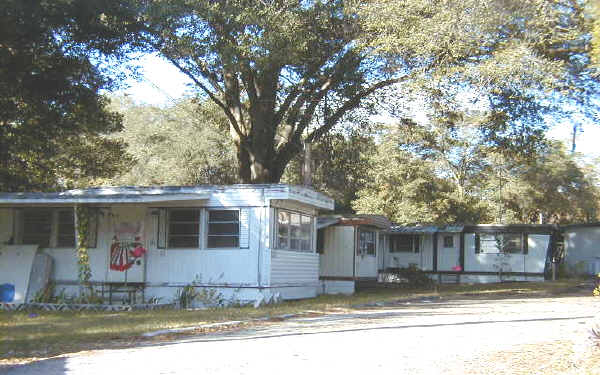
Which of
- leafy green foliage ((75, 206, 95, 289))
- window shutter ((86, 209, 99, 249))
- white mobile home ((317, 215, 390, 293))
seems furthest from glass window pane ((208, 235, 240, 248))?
white mobile home ((317, 215, 390, 293))

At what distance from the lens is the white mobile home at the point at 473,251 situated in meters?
27.5

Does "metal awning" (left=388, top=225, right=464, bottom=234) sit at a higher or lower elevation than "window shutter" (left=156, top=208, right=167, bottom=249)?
higher

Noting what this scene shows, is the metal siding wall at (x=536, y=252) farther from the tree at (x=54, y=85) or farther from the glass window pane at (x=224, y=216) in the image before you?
the tree at (x=54, y=85)

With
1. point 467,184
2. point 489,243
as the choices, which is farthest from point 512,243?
point 467,184

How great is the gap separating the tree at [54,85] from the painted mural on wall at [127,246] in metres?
5.87

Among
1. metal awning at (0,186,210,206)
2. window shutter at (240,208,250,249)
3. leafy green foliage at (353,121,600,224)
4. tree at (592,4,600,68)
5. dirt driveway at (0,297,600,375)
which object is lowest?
dirt driveway at (0,297,600,375)

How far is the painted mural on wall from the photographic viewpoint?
17.1 metres

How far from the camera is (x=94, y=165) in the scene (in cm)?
2603

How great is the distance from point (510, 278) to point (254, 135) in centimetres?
1344

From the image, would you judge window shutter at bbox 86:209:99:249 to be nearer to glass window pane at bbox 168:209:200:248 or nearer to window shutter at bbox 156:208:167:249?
window shutter at bbox 156:208:167:249

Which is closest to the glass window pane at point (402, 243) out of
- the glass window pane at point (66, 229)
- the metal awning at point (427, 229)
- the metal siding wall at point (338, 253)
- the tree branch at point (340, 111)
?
the metal awning at point (427, 229)

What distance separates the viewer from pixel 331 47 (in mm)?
20016

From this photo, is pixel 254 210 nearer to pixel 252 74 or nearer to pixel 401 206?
pixel 252 74

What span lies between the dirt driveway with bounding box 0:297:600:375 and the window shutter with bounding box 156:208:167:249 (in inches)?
227
